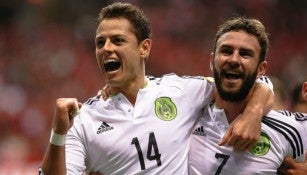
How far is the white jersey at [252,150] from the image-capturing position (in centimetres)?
313

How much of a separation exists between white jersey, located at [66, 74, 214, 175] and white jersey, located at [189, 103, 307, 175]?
3.6 inches

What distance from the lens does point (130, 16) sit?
11.5 feet

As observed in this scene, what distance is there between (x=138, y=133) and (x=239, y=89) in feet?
1.86

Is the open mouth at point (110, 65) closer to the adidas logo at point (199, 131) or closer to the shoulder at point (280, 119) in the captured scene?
the adidas logo at point (199, 131)

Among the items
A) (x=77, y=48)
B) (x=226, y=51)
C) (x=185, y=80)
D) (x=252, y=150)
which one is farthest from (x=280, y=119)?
(x=77, y=48)

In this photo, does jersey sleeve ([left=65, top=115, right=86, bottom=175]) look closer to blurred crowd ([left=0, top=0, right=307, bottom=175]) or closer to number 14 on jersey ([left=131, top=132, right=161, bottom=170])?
number 14 on jersey ([left=131, top=132, right=161, bottom=170])

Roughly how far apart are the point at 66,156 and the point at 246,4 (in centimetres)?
650

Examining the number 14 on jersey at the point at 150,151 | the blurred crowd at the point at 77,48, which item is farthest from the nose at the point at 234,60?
the blurred crowd at the point at 77,48

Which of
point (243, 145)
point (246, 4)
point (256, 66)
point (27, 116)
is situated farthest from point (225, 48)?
point (246, 4)

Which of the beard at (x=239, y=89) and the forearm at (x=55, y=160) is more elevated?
the beard at (x=239, y=89)

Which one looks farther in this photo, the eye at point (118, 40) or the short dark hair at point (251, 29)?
the eye at point (118, 40)

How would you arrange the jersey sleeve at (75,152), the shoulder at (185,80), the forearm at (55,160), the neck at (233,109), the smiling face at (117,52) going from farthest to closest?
the shoulder at (185,80)
the smiling face at (117,52)
the neck at (233,109)
the jersey sleeve at (75,152)
the forearm at (55,160)

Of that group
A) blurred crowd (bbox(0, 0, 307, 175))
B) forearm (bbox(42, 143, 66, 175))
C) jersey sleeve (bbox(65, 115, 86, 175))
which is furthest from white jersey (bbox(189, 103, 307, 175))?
blurred crowd (bbox(0, 0, 307, 175))

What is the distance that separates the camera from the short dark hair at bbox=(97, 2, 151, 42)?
3.48 metres
